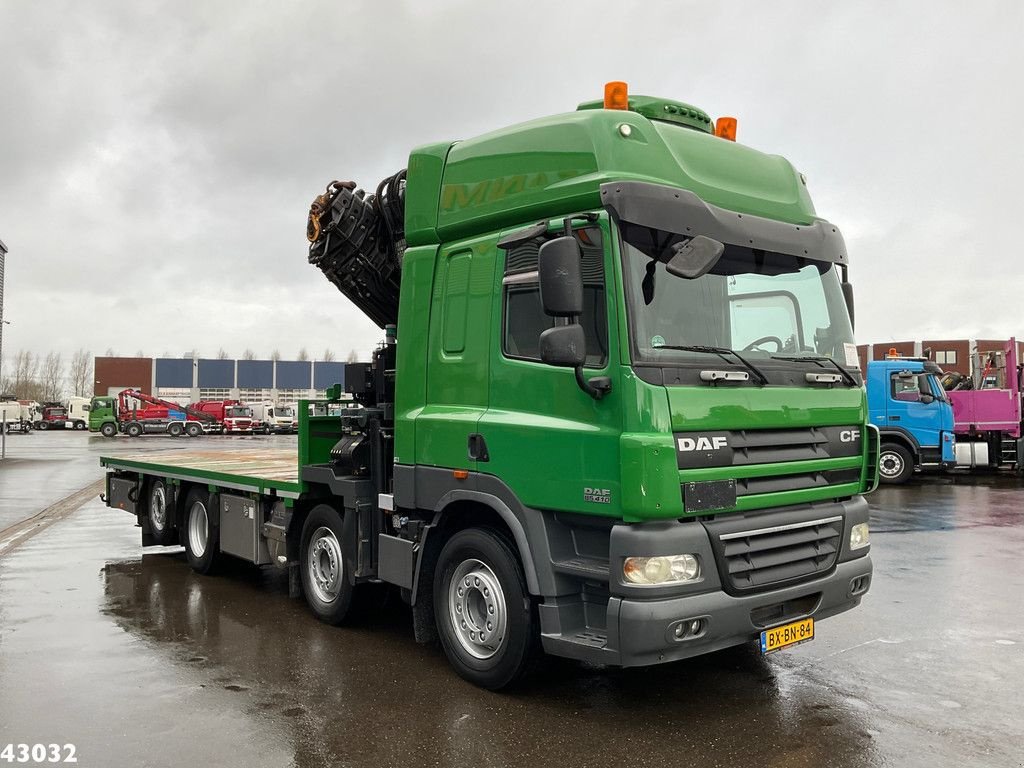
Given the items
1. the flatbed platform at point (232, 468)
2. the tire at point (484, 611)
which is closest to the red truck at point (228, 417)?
the flatbed platform at point (232, 468)

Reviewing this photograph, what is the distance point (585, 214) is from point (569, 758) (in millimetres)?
2786

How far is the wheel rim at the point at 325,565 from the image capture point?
21.4 feet

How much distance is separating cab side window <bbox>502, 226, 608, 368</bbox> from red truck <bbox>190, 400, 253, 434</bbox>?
50181mm

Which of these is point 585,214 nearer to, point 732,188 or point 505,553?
point 732,188

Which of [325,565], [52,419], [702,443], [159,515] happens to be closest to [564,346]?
[702,443]

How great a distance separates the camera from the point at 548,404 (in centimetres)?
464

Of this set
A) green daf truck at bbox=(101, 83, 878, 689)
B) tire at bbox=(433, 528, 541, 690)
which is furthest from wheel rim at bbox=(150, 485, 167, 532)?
tire at bbox=(433, 528, 541, 690)

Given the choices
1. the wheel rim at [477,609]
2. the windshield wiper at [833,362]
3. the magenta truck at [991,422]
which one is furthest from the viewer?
the magenta truck at [991,422]

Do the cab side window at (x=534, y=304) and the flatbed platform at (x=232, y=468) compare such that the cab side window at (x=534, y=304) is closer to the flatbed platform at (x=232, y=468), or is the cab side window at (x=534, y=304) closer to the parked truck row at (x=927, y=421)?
the flatbed platform at (x=232, y=468)

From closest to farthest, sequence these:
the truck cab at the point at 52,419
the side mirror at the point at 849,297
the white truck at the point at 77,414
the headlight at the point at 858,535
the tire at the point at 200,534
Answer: the headlight at the point at 858,535 < the side mirror at the point at 849,297 < the tire at the point at 200,534 < the truck cab at the point at 52,419 < the white truck at the point at 77,414

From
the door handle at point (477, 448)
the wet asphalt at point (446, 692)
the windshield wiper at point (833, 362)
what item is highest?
the windshield wiper at point (833, 362)

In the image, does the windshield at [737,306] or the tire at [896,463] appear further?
the tire at [896,463]

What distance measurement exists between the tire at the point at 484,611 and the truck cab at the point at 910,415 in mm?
15112

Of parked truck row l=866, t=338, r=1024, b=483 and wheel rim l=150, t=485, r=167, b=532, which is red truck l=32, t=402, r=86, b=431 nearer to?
wheel rim l=150, t=485, r=167, b=532
